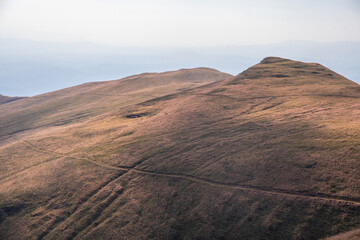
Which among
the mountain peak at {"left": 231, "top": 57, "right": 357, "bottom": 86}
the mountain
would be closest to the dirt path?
the mountain

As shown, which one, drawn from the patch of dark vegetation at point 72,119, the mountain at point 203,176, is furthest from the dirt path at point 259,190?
the patch of dark vegetation at point 72,119

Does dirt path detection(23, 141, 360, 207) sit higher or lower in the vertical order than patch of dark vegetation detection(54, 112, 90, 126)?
lower

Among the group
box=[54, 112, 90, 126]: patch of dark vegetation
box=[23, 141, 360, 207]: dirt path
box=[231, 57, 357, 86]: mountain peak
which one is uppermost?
box=[231, 57, 357, 86]: mountain peak

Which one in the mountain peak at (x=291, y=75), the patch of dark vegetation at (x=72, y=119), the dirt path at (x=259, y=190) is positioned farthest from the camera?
the patch of dark vegetation at (x=72, y=119)

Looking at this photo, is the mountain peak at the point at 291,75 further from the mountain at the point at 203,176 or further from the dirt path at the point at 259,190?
the dirt path at the point at 259,190

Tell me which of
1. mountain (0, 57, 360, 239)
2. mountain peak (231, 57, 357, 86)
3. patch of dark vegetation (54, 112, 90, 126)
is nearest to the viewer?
mountain (0, 57, 360, 239)

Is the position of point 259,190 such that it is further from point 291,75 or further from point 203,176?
point 291,75

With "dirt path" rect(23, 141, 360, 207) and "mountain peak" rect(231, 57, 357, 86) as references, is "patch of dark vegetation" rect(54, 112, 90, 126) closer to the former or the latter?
"dirt path" rect(23, 141, 360, 207)

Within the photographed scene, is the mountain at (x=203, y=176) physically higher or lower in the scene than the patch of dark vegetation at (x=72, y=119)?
lower

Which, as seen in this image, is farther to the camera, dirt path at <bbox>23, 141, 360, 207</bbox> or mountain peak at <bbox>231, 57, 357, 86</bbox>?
mountain peak at <bbox>231, 57, 357, 86</bbox>

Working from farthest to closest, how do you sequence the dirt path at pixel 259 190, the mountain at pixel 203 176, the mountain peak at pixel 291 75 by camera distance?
the mountain peak at pixel 291 75 < the mountain at pixel 203 176 < the dirt path at pixel 259 190
